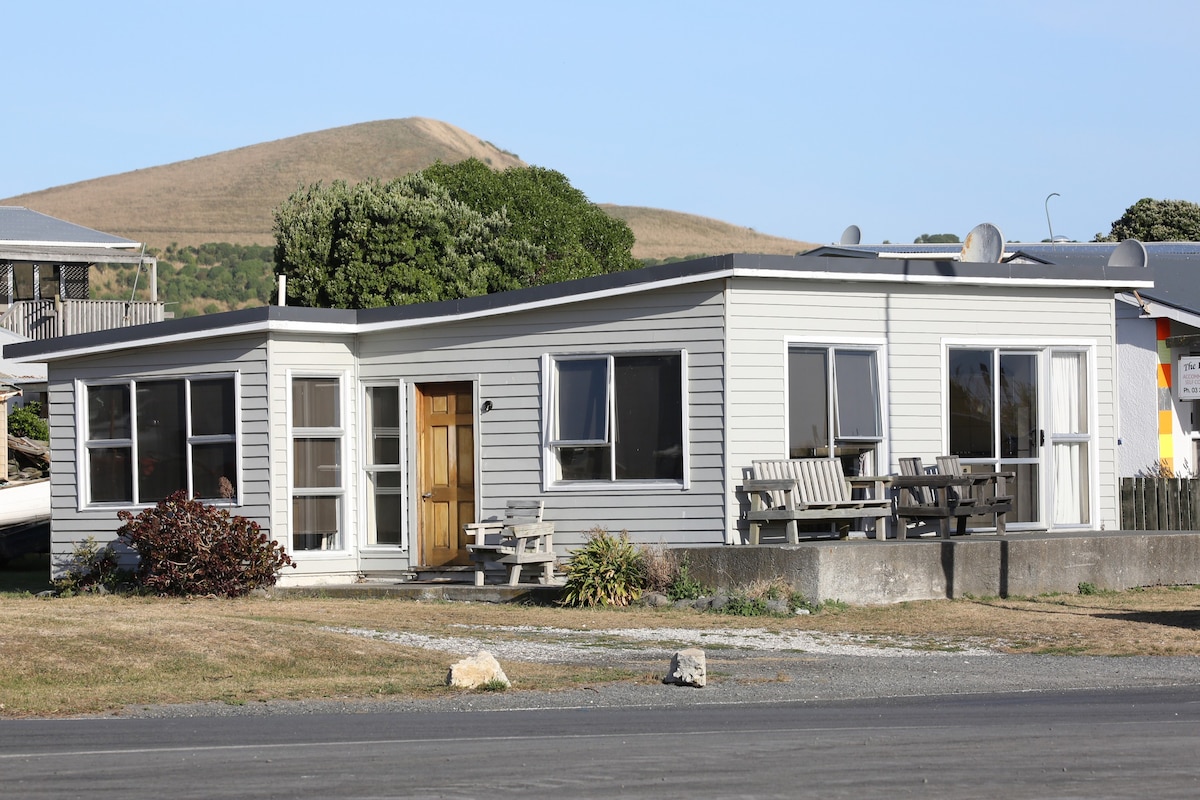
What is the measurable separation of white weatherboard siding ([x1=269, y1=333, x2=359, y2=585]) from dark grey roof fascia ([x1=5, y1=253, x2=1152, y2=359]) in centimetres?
38

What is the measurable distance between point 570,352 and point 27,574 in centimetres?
1067

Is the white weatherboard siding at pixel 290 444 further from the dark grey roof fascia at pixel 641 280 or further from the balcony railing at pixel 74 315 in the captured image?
the balcony railing at pixel 74 315

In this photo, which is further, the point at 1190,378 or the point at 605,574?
the point at 1190,378

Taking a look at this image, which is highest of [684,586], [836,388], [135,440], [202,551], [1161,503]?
[836,388]

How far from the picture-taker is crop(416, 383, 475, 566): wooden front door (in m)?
17.5

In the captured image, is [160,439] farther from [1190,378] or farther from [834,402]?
[1190,378]

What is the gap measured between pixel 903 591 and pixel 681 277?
13.0 ft

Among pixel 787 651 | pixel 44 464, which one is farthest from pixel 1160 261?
pixel 44 464

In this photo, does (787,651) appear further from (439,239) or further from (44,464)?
(439,239)

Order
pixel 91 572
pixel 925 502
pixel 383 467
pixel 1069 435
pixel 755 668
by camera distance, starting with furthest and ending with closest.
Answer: pixel 91 572 → pixel 383 467 → pixel 1069 435 → pixel 925 502 → pixel 755 668

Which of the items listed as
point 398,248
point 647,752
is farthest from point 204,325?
point 398,248

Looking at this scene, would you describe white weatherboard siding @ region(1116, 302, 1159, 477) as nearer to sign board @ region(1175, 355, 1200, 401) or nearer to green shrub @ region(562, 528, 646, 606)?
sign board @ region(1175, 355, 1200, 401)

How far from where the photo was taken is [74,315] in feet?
121

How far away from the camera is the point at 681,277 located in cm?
1592
